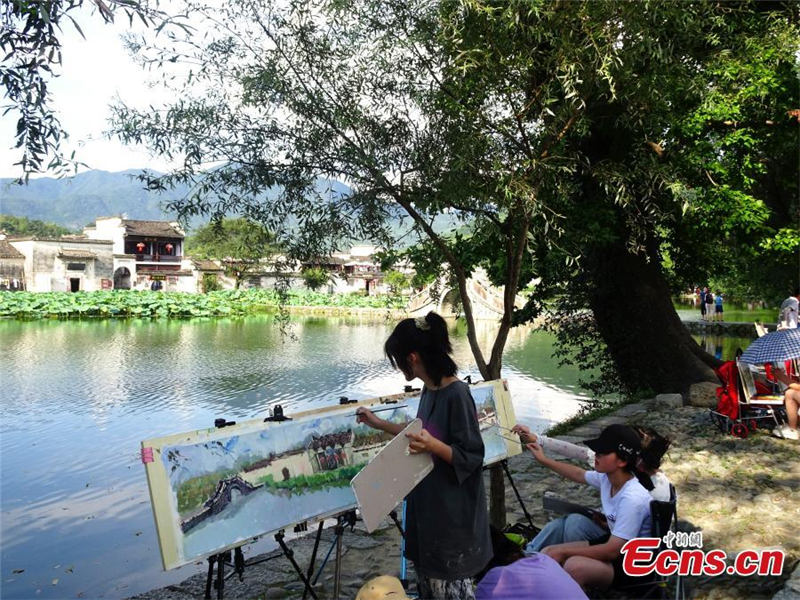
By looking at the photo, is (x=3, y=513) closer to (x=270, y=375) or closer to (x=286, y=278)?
(x=286, y=278)

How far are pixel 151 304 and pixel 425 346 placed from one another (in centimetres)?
3875

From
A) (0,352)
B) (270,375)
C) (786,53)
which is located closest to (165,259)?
(0,352)

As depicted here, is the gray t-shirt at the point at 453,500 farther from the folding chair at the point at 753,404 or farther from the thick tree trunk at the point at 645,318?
the thick tree trunk at the point at 645,318

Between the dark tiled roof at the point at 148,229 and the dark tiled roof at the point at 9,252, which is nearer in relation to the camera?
the dark tiled roof at the point at 9,252

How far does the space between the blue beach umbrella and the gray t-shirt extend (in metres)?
4.94

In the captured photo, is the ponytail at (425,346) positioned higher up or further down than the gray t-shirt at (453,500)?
higher up

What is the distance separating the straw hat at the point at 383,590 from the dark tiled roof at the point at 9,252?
50.4 metres

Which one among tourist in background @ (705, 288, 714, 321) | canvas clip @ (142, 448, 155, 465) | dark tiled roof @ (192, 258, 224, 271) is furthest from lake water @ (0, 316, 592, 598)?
dark tiled roof @ (192, 258, 224, 271)

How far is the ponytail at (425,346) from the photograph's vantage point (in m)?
2.44

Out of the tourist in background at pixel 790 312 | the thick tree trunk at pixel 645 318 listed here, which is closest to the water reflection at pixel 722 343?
the thick tree trunk at pixel 645 318

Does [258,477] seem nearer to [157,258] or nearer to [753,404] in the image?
[753,404]

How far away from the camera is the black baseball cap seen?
304cm

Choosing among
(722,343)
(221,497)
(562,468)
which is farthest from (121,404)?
(722,343)

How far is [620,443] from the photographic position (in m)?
3.06
